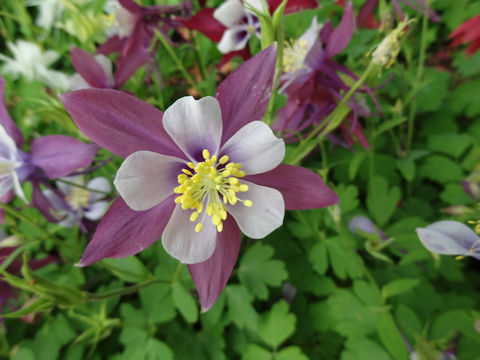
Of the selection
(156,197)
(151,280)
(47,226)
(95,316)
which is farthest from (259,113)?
(47,226)

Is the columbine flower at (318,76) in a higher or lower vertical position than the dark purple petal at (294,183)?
higher

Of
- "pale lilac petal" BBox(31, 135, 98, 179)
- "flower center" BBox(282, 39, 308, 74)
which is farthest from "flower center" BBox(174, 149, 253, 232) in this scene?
"flower center" BBox(282, 39, 308, 74)

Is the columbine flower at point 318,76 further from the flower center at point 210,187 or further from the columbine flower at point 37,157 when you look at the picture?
the columbine flower at point 37,157

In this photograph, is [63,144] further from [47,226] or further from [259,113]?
[47,226]

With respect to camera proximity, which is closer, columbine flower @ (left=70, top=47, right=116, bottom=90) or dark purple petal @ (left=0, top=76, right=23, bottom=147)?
dark purple petal @ (left=0, top=76, right=23, bottom=147)

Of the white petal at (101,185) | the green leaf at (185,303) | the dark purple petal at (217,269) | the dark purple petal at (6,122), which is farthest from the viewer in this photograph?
the white petal at (101,185)

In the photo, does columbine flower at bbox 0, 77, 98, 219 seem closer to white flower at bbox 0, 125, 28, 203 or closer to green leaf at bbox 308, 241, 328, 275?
white flower at bbox 0, 125, 28, 203

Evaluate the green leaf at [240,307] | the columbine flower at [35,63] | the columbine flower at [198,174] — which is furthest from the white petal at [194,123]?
the columbine flower at [35,63]

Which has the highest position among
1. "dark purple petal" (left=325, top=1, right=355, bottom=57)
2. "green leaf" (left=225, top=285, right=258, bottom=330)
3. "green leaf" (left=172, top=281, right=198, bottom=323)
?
"dark purple petal" (left=325, top=1, right=355, bottom=57)
